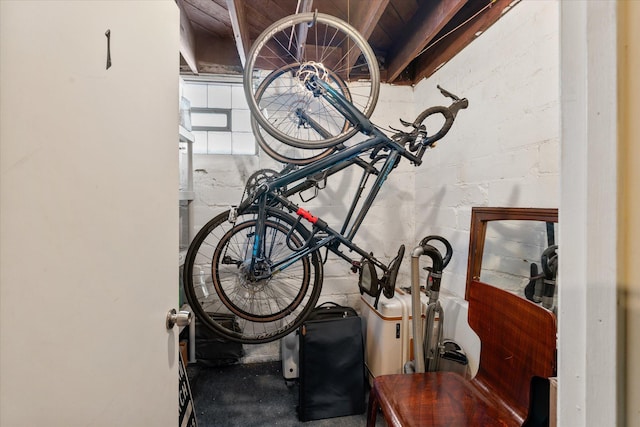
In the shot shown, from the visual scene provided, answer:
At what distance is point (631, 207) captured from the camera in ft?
1.12

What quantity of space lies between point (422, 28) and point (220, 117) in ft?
5.26

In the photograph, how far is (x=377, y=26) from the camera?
196 centimetres

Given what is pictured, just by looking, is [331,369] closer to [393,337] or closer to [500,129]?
[393,337]

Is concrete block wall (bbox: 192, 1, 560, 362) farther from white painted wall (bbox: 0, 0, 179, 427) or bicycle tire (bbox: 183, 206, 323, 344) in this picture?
white painted wall (bbox: 0, 0, 179, 427)

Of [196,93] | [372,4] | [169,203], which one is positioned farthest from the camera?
[196,93]

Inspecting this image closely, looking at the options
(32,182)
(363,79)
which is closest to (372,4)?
(363,79)

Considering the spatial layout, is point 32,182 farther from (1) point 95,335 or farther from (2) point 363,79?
(2) point 363,79

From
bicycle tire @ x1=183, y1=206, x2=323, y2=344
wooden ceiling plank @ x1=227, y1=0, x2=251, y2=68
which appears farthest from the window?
bicycle tire @ x1=183, y1=206, x2=323, y2=344

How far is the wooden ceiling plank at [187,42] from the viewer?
69.5 inches

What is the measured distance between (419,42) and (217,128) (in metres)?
1.61

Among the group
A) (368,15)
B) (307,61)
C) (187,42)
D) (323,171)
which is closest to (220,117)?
(187,42)

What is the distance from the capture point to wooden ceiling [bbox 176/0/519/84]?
5.05 ft

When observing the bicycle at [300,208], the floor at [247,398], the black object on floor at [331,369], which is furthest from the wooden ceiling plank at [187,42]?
the floor at [247,398]

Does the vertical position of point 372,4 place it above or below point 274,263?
above
